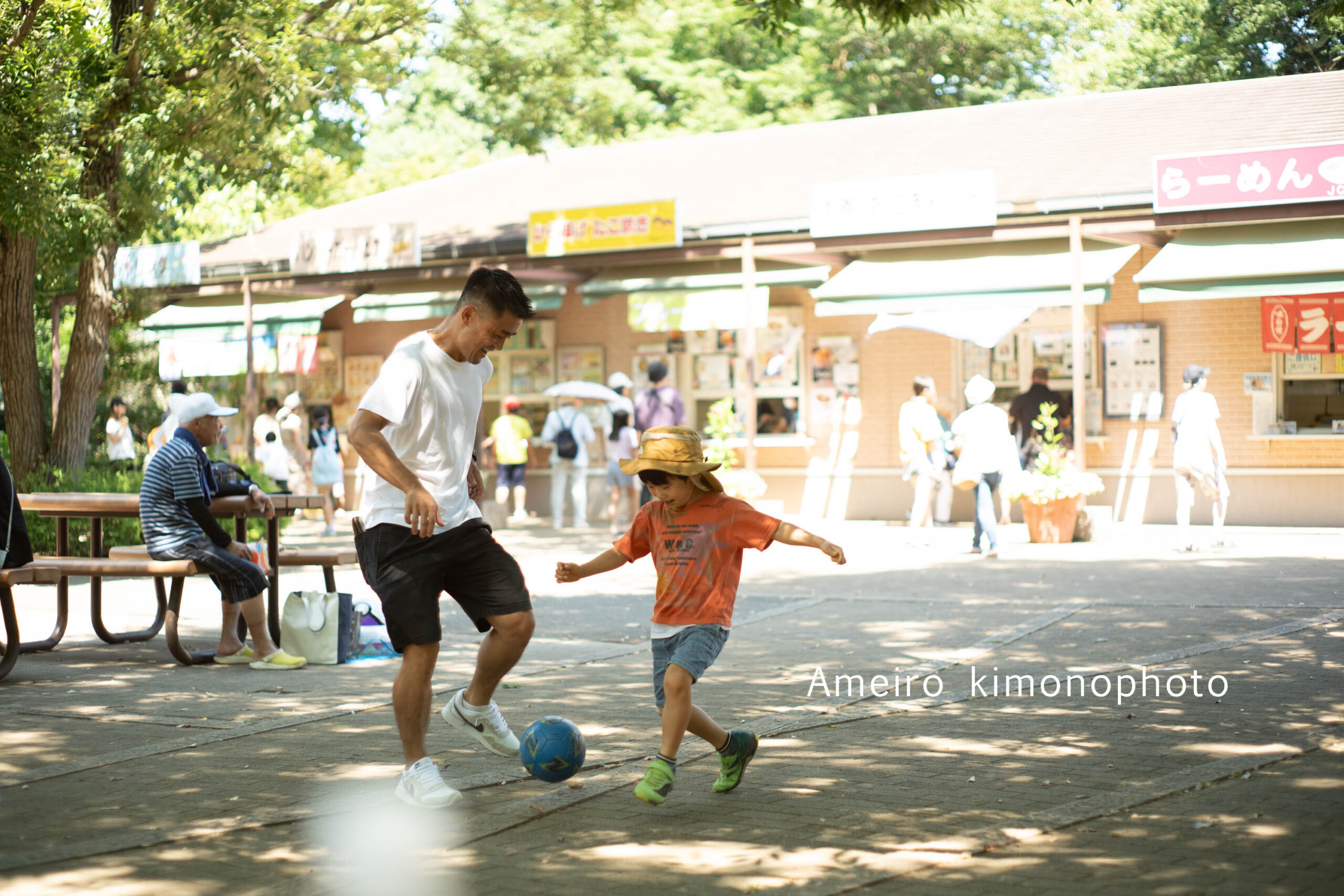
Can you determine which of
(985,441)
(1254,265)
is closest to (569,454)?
(985,441)

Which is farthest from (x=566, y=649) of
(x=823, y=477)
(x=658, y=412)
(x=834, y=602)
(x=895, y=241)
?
(x=823, y=477)

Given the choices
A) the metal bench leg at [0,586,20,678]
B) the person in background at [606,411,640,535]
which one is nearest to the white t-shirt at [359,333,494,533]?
the metal bench leg at [0,586,20,678]

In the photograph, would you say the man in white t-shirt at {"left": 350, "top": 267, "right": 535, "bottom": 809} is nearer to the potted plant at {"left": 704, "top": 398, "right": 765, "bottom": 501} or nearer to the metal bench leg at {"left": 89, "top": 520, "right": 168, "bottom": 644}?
the metal bench leg at {"left": 89, "top": 520, "right": 168, "bottom": 644}

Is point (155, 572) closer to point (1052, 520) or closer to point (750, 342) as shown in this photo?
point (1052, 520)

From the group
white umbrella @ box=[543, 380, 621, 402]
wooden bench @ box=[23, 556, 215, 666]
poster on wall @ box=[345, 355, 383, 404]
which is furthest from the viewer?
poster on wall @ box=[345, 355, 383, 404]

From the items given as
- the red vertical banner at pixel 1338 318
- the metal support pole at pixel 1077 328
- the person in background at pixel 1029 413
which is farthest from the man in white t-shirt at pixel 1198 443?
the red vertical banner at pixel 1338 318

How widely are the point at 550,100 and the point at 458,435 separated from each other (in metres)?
13.4

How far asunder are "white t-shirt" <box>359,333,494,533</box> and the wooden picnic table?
11.0 ft

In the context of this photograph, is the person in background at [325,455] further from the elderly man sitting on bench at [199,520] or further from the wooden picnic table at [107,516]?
the elderly man sitting on bench at [199,520]

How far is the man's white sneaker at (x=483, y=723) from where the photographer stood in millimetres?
5418

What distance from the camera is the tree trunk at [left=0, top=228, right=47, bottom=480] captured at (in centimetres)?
1334

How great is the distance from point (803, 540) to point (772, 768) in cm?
105

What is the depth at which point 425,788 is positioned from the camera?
4.85m

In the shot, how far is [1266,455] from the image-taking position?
16.4 meters
